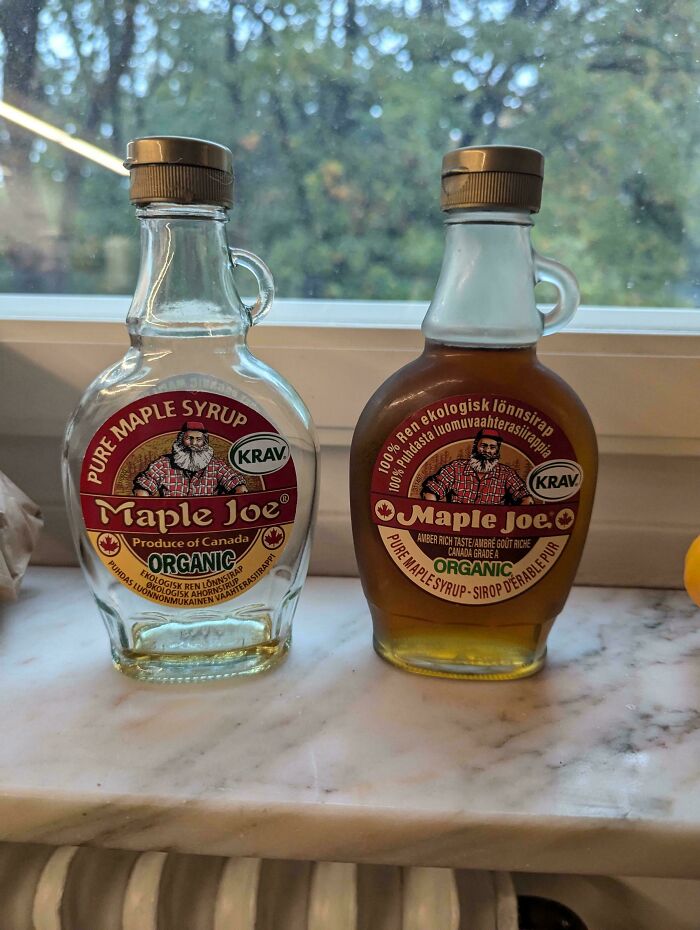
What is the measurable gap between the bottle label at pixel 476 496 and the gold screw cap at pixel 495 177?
0.36 feet

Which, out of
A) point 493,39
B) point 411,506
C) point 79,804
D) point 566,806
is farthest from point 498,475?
point 493,39

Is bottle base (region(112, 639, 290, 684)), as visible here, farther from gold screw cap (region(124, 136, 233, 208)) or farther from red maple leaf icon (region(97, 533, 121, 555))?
gold screw cap (region(124, 136, 233, 208))

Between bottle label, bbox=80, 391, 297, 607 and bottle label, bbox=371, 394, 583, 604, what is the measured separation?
0.07 metres

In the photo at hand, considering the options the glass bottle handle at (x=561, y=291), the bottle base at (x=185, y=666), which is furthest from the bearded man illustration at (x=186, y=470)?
the glass bottle handle at (x=561, y=291)


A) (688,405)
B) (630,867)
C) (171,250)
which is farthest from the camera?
(688,405)

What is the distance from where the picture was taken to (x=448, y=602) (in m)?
0.51

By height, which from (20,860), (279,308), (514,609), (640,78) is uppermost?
(640,78)

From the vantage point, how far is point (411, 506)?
1.63 ft

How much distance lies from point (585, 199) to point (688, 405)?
204mm

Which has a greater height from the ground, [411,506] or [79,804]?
[411,506]

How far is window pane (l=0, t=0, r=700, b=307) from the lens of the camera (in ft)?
2.31

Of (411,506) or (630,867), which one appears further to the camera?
(411,506)

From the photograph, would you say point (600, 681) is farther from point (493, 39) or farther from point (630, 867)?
point (493, 39)

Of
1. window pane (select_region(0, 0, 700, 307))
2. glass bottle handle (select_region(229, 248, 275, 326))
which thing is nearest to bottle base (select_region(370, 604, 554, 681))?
glass bottle handle (select_region(229, 248, 275, 326))
